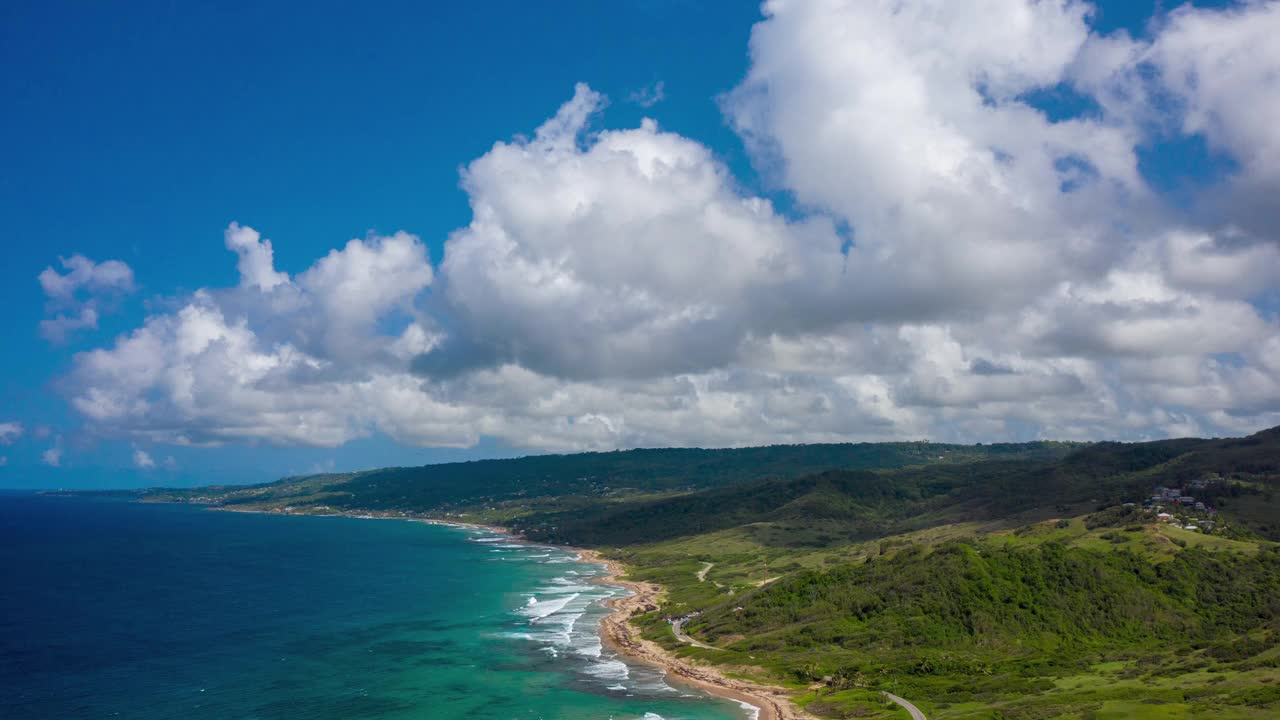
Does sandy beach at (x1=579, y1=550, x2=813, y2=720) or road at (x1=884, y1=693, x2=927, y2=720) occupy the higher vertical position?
road at (x1=884, y1=693, x2=927, y2=720)

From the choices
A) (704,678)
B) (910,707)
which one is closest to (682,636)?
(704,678)

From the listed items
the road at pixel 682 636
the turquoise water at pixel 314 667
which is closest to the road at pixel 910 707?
the turquoise water at pixel 314 667

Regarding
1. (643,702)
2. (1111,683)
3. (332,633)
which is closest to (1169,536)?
(1111,683)

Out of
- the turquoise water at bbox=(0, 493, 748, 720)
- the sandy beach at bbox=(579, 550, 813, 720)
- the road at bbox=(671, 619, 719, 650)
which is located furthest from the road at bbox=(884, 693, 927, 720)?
the road at bbox=(671, 619, 719, 650)

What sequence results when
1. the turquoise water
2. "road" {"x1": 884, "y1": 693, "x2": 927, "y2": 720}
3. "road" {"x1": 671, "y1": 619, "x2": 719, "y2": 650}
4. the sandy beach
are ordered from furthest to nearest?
"road" {"x1": 671, "y1": 619, "x2": 719, "y2": 650}
the sandy beach
the turquoise water
"road" {"x1": 884, "y1": 693, "x2": 927, "y2": 720}

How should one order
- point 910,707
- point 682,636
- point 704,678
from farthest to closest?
1. point 682,636
2. point 704,678
3. point 910,707

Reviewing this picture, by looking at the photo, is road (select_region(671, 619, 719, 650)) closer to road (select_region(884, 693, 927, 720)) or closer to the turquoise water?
the turquoise water

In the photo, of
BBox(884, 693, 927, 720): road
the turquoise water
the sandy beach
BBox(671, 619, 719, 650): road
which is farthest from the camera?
BBox(671, 619, 719, 650): road

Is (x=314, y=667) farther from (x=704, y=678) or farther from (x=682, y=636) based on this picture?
(x=682, y=636)

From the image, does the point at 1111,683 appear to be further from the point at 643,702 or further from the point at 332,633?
the point at 332,633
